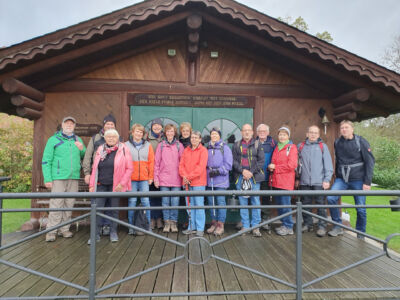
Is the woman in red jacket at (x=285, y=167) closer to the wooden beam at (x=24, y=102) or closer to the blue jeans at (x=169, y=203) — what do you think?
the blue jeans at (x=169, y=203)

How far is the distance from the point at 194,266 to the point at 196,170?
5.25 feet

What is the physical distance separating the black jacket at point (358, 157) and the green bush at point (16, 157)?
14.1 m

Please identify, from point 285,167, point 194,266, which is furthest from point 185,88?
point 194,266

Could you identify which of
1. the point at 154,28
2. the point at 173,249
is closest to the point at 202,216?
the point at 173,249

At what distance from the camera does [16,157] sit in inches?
504

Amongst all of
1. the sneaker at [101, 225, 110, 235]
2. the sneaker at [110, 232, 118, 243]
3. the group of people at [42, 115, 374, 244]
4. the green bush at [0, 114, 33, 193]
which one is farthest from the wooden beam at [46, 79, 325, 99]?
the green bush at [0, 114, 33, 193]

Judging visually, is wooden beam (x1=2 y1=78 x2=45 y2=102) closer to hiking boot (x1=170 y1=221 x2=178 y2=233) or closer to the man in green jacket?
the man in green jacket

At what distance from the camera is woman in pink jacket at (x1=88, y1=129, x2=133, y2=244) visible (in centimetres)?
403

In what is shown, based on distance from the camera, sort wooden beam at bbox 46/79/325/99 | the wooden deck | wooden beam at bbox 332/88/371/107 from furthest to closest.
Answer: wooden beam at bbox 46/79/325/99 → wooden beam at bbox 332/88/371/107 → the wooden deck

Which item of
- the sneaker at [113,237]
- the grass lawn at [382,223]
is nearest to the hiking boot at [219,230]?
the sneaker at [113,237]

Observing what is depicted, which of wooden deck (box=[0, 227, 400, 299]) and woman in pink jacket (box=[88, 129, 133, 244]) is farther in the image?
woman in pink jacket (box=[88, 129, 133, 244])

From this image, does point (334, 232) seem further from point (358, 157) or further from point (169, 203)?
point (169, 203)

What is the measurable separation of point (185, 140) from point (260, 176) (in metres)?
1.60

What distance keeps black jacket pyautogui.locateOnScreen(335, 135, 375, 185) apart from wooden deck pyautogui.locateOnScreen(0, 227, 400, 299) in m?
1.21
